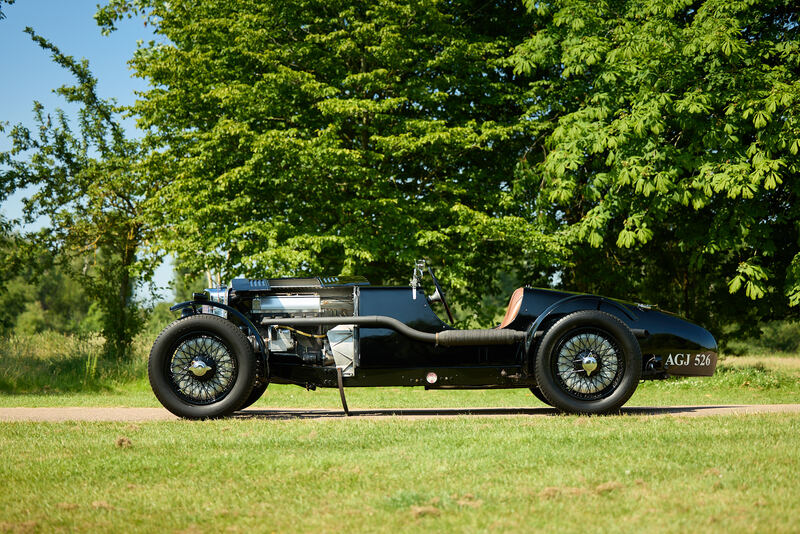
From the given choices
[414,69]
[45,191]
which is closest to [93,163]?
[45,191]

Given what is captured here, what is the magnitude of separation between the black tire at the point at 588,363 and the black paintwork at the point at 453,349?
24cm

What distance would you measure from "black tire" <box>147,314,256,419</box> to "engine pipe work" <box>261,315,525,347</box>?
0.74 metres

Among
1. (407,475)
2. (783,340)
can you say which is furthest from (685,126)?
(783,340)

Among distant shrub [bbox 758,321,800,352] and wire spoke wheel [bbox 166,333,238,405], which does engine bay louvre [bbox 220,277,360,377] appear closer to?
wire spoke wheel [bbox 166,333,238,405]

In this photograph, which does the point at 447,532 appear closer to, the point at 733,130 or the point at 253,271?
the point at 733,130

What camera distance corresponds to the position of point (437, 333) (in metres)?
7.92

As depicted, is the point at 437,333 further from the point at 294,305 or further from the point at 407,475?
the point at 407,475

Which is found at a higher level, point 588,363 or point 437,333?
point 437,333

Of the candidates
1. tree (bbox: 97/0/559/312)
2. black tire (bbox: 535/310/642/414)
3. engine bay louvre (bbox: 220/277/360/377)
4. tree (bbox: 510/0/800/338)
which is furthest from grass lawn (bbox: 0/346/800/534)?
tree (bbox: 97/0/559/312)

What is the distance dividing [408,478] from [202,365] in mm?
3684

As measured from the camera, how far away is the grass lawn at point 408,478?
3957mm

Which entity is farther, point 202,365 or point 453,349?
point 453,349

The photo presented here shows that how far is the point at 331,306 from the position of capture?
330 inches

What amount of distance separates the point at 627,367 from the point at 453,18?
14449mm
